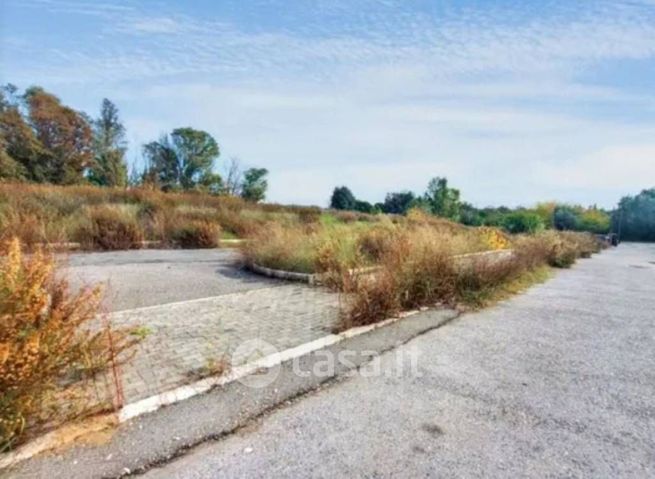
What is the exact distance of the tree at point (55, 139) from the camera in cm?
3513

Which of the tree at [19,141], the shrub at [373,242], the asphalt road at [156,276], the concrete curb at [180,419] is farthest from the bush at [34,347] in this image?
the tree at [19,141]

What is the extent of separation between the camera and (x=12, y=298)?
256cm

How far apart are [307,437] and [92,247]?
1138 centimetres

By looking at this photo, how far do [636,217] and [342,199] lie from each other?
48.3 meters

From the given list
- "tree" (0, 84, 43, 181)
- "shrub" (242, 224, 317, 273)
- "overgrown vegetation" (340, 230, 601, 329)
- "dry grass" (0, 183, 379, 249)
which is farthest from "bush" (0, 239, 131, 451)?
"tree" (0, 84, 43, 181)

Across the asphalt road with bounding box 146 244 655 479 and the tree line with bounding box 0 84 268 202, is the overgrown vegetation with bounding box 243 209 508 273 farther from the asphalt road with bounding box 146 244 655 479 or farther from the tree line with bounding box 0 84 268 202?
the tree line with bounding box 0 84 268 202

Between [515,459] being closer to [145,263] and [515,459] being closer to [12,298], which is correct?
[12,298]

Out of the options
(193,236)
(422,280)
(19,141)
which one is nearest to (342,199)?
(19,141)

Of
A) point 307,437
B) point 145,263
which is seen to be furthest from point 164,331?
point 145,263

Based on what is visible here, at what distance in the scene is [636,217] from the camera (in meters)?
63.7

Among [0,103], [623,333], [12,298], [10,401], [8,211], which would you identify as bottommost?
[623,333]

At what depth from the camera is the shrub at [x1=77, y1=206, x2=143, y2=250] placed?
38.6 feet

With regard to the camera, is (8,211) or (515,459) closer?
(515,459)

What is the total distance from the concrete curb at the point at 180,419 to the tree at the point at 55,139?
3930cm
